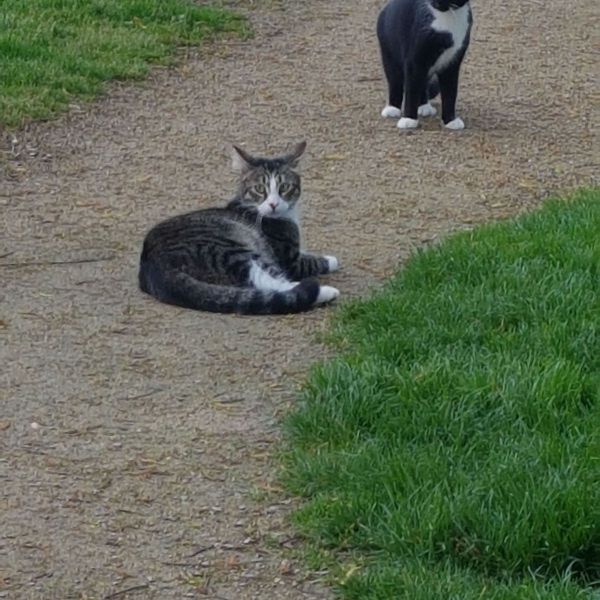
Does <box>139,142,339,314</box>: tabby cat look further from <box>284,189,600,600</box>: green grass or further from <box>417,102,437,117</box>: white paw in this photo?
<box>417,102,437,117</box>: white paw

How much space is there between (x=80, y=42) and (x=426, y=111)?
2.37 metres

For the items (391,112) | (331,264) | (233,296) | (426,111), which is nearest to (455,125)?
(426,111)

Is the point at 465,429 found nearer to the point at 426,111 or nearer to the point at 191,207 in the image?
the point at 191,207

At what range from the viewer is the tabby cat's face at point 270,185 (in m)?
6.57

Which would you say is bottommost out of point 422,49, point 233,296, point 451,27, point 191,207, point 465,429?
point 191,207

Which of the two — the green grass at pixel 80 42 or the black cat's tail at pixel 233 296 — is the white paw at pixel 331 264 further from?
the green grass at pixel 80 42

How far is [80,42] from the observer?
9.90m

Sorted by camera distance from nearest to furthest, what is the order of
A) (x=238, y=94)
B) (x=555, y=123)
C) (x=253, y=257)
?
1. (x=253, y=257)
2. (x=555, y=123)
3. (x=238, y=94)

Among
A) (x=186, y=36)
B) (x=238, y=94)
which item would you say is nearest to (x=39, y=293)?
Answer: (x=238, y=94)

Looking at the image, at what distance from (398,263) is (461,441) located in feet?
6.53

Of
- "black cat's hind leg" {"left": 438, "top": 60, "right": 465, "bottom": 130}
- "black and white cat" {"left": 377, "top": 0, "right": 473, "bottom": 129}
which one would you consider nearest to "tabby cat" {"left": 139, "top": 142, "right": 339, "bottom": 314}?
"black and white cat" {"left": 377, "top": 0, "right": 473, "bottom": 129}

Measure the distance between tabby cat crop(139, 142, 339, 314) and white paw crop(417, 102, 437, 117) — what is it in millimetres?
2163

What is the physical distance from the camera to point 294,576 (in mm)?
4234

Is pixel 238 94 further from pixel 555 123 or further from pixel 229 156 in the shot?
pixel 555 123
